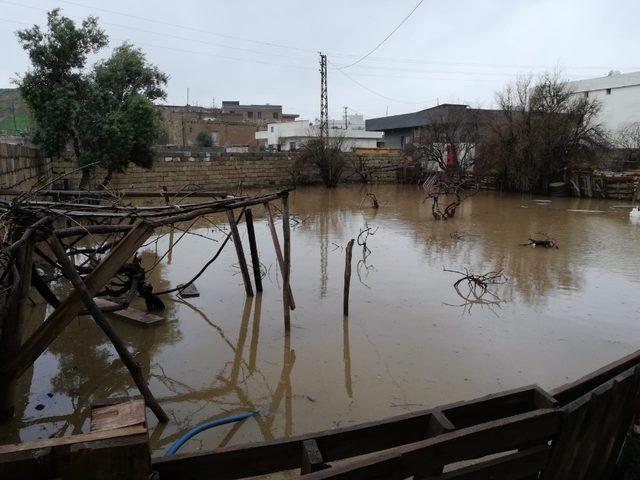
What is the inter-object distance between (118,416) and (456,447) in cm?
152

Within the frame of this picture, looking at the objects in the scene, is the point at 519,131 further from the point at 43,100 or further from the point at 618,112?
the point at 43,100

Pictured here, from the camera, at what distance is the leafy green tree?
15.5 meters

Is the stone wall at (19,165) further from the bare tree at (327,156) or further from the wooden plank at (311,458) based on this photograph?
the bare tree at (327,156)

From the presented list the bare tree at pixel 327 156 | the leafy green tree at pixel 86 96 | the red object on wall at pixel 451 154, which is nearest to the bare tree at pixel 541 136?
the red object on wall at pixel 451 154

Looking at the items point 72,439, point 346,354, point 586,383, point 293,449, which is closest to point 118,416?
point 72,439

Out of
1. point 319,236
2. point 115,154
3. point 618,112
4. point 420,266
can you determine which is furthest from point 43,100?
point 618,112

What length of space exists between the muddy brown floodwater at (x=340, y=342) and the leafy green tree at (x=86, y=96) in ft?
22.4

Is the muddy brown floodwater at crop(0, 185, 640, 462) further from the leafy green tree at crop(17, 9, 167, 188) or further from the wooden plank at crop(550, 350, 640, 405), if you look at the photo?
the leafy green tree at crop(17, 9, 167, 188)

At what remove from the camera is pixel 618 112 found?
113ft

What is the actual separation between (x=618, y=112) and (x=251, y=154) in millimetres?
25399

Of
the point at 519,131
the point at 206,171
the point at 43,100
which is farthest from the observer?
the point at 206,171

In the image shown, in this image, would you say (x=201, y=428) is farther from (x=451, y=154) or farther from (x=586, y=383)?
(x=451, y=154)

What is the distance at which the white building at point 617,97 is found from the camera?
33.1 metres

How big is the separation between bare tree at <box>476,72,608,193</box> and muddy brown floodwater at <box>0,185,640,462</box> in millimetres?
12796
